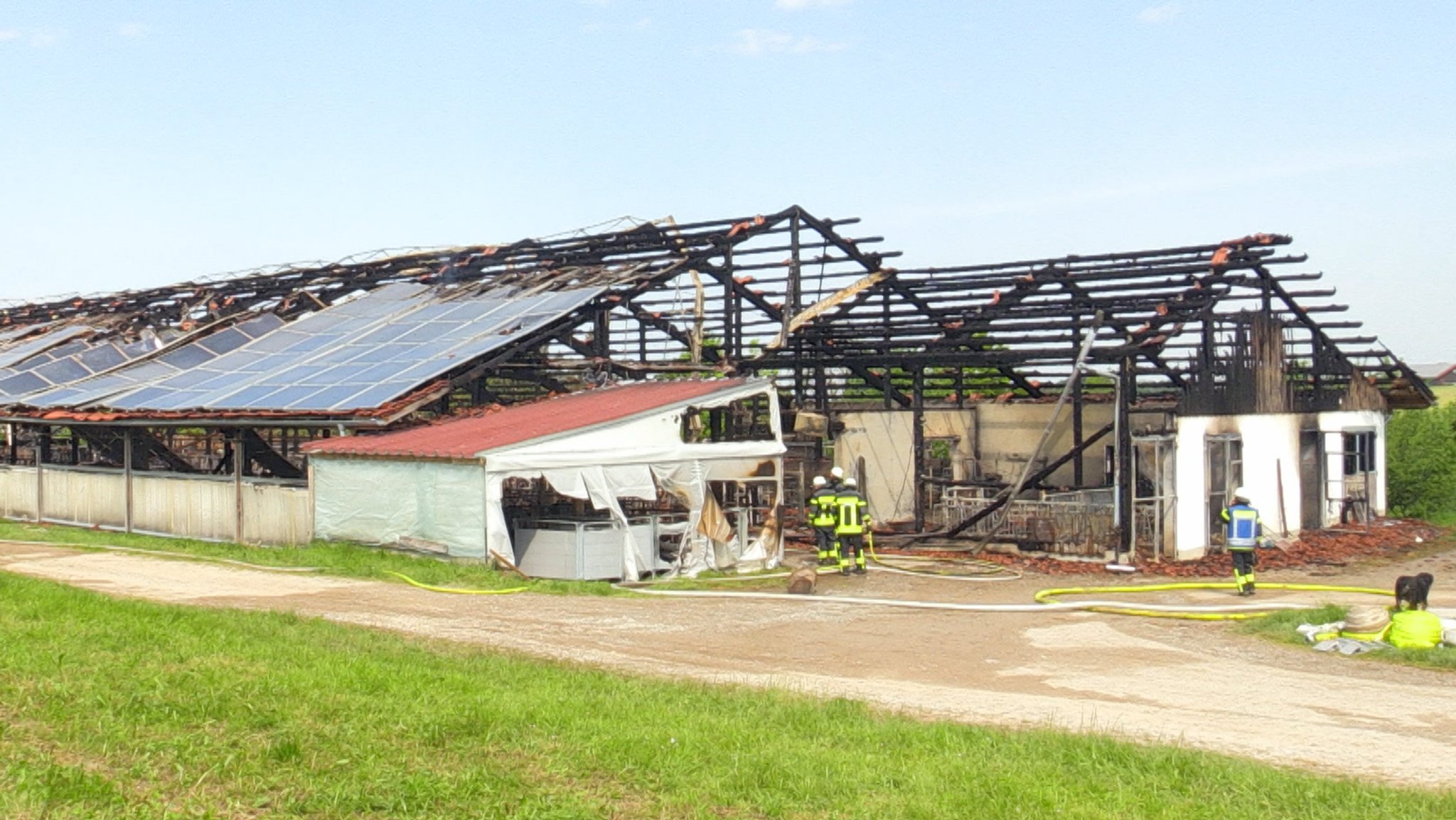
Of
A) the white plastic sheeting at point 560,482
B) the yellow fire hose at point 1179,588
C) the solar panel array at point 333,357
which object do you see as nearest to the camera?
the yellow fire hose at point 1179,588

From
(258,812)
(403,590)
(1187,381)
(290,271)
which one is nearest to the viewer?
(258,812)

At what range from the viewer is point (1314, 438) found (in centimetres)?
3177

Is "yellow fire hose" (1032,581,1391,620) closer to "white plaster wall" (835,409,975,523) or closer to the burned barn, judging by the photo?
the burned barn

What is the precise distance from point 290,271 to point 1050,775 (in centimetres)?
3687

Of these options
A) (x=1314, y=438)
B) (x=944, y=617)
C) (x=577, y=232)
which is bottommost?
(x=944, y=617)

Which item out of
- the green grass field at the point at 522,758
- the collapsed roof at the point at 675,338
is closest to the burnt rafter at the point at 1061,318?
the collapsed roof at the point at 675,338

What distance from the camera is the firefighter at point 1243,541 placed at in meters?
20.7

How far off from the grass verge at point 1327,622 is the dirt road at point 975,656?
26 centimetres

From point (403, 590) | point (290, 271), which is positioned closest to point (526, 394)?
point (290, 271)

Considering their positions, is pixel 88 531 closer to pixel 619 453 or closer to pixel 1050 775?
pixel 619 453

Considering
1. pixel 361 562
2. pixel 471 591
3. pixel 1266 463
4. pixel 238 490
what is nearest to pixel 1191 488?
pixel 1266 463

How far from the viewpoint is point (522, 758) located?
359 inches

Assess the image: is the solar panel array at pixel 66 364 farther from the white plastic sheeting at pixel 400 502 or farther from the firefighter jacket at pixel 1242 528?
the firefighter jacket at pixel 1242 528

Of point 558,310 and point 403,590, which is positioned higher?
point 558,310
